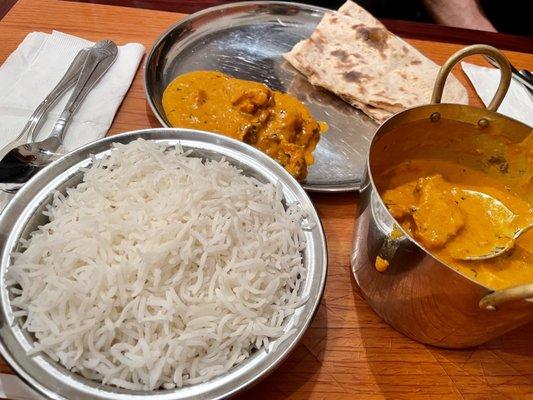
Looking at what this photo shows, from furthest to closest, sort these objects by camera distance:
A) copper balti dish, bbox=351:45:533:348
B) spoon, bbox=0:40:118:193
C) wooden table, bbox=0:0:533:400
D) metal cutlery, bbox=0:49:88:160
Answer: metal cutlery, bbox=0:49:88:160, spoon, bbox=0:40:118:193, wooden table, bbox=0:0:533:400, copper balti dish, bbox=351:45:533:348

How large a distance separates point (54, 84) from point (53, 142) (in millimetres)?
359

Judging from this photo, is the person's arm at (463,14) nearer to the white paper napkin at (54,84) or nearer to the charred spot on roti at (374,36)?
the charred spot on roti at (374,36)

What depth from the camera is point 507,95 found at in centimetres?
207

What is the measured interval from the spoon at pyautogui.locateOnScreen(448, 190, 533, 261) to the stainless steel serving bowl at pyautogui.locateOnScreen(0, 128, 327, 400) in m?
0.40

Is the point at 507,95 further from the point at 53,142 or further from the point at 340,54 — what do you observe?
the point at 53,142

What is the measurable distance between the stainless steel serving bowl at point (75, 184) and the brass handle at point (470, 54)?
1.58ft

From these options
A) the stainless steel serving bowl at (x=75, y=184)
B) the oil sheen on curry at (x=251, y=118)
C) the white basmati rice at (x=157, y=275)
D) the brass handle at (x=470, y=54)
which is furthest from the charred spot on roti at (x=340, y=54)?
the white basmati rice at (x=157, y=275)

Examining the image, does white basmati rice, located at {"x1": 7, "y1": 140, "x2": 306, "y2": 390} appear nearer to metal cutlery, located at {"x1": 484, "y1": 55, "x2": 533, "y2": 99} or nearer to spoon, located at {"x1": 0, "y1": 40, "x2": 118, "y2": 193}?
spoon, located at {"x1": 0, "y1": 40, "x2": 118, "y2": 193}

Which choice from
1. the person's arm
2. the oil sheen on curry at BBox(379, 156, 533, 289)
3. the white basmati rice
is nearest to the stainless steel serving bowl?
the white basmati rice

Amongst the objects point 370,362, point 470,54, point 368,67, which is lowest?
point 370,362

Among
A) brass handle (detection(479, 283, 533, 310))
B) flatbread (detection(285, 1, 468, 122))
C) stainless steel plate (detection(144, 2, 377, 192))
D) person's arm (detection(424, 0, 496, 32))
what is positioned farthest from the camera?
person's arm (detection(424, 0, 496, 32))

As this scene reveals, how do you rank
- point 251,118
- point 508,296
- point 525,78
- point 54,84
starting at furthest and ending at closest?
point 525,78, point 54,84, point 251,118, point 508,296

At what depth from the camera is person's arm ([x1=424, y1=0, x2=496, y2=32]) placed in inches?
112

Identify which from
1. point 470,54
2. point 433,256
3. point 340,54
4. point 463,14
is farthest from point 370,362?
point 463,14
